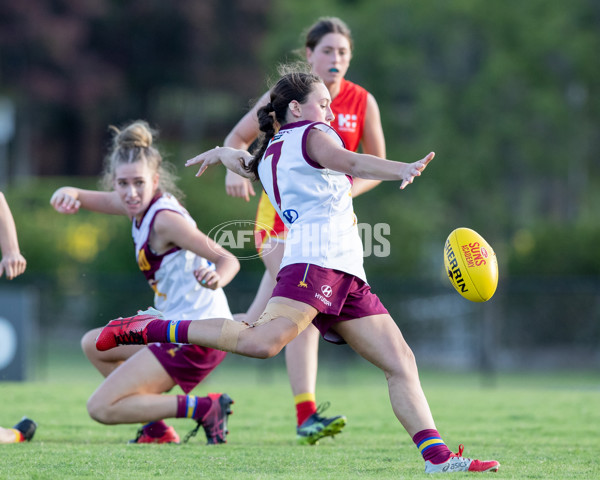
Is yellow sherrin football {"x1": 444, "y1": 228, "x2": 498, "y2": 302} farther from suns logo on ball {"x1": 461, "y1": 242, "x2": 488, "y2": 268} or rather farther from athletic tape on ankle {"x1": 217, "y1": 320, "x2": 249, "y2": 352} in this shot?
athletic tape on ankle {"x1": 217, "y1": 320, "x2": 249, "y2": 352}

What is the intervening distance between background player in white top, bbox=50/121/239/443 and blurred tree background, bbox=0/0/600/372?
4.86 metres

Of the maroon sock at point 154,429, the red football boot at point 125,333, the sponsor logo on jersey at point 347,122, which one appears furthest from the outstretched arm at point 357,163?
the maroon sock at point 154,429

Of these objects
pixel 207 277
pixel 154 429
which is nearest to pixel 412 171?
pixel 207 277

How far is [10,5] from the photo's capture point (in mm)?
31750

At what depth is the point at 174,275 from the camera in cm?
573

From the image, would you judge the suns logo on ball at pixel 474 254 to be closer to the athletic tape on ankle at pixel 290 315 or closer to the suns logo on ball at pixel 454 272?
the suns logo on ball at pixel 454 272

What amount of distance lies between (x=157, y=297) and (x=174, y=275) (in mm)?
233

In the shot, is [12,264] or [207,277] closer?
[207,277]

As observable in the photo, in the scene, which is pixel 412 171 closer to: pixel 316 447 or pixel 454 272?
pixel 454 272

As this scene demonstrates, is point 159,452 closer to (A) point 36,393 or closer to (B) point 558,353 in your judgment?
(A) point 36,393

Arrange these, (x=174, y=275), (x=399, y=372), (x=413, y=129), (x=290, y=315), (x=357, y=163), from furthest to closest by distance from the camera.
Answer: (x=413, y=129)
(x=174, y=275)
(x=399, y=372)
(x=290, y=315)
(x=357, y=163)

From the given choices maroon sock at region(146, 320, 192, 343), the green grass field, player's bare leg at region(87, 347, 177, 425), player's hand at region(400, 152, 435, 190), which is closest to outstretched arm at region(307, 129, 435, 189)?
player's hand at region(400, 152, 435, 190)

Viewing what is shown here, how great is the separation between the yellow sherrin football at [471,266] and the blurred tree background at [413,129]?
6349 mm

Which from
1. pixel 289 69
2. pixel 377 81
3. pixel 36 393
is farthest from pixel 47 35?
pixel 289 69
